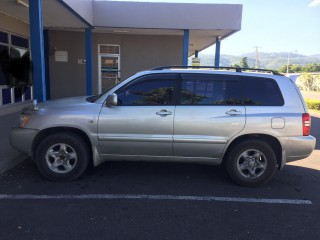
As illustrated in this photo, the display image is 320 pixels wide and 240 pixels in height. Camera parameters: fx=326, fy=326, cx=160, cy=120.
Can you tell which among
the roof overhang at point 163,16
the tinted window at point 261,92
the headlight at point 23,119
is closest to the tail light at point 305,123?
the tinted window at point 261,92

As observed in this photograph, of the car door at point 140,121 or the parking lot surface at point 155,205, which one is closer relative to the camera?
the parking lot surface at point 155,205

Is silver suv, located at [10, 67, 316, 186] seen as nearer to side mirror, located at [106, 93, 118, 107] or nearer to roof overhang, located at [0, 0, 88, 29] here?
side mirror, located at [106, 93, 118, 107]

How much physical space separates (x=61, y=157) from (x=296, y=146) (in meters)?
3.57

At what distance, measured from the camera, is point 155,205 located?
14.0 ft

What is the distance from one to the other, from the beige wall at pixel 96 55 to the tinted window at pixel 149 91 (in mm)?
10134

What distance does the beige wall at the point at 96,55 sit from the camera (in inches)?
581

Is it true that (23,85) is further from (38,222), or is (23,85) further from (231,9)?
(38,222)

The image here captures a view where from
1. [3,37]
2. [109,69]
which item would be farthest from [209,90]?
[109,69]

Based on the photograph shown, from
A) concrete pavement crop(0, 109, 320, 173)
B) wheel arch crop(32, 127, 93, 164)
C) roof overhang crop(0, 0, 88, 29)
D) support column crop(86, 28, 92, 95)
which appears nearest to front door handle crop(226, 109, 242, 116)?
wheel arch crop(32, 127, 93, 164)

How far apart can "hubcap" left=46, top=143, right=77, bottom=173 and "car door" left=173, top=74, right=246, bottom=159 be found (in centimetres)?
160

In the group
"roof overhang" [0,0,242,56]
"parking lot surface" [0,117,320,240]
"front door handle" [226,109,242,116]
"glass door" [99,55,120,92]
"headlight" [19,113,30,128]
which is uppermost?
"roof overhang" [0,0,242,56]

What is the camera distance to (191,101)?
5000mm

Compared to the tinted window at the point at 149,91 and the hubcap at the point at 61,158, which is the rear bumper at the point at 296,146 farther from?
the hubcap at the point at 61,158

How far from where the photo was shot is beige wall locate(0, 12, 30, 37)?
10.8 meters
